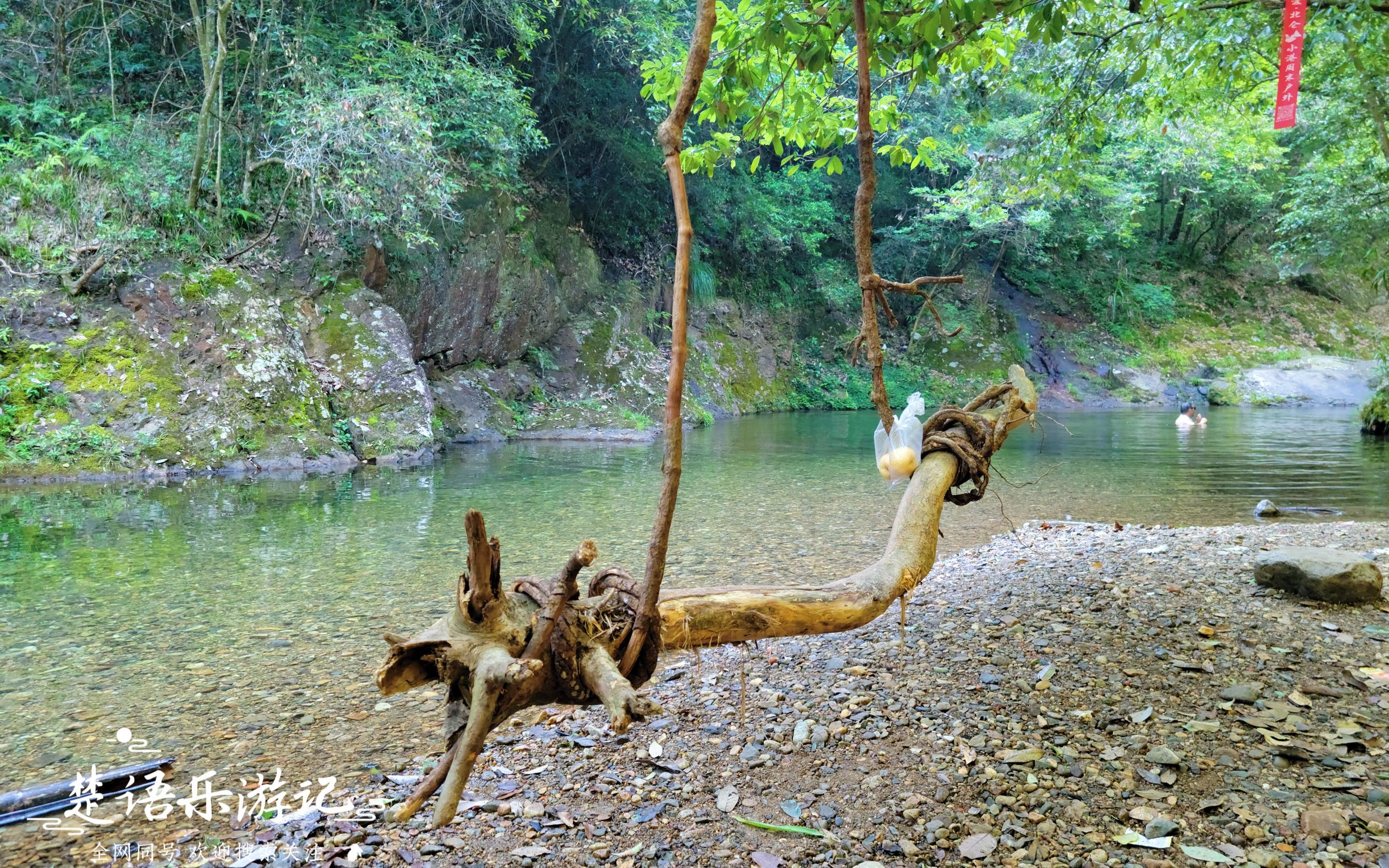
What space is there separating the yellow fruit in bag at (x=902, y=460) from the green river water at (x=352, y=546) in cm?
113

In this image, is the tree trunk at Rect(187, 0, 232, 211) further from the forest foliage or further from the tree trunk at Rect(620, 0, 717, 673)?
the tree trunk at Rect(620, 0, 717, 673)

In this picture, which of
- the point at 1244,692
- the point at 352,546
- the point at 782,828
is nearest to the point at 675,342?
the point at 782,828

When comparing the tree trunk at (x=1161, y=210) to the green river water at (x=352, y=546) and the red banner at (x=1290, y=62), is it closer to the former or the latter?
the green river water at (x=352, y=546)

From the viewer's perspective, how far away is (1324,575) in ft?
10.9

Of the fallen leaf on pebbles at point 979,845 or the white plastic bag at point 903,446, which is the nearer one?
the fallen leaf on pebbles at point 979,845

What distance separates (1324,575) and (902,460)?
1889 mm

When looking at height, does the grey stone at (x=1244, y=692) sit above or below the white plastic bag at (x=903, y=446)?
below

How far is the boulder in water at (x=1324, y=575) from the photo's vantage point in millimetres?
3287

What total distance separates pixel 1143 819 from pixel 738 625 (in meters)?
1.10

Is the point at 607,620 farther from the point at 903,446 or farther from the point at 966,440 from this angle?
the point at 966,440

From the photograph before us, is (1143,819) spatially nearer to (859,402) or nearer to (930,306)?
(930,306)

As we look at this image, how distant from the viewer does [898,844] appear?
197cm

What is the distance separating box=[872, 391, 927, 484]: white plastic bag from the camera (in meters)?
3.16

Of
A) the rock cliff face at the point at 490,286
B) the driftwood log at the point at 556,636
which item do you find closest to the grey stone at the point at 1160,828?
the driftwood log at the point at 556,636
